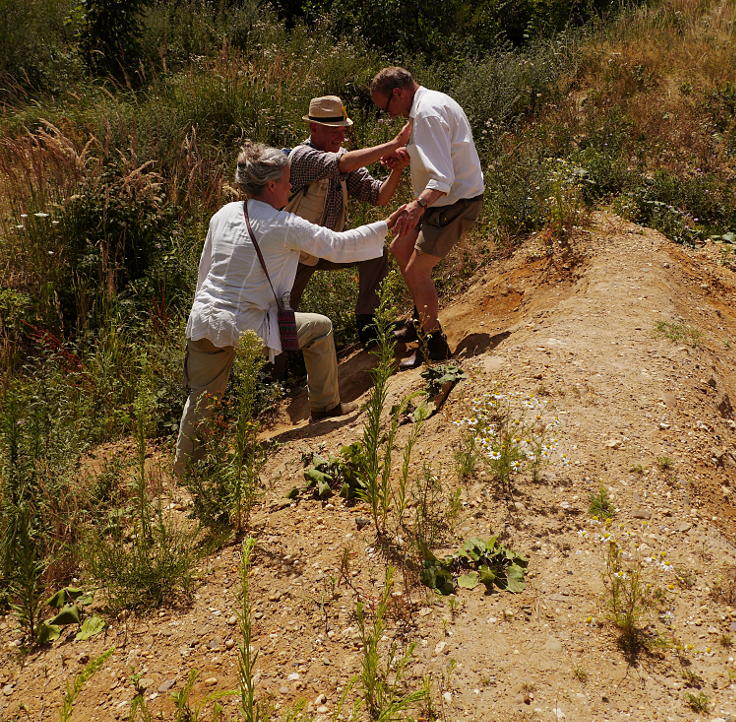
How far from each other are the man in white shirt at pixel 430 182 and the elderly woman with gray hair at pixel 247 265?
2.08 ft

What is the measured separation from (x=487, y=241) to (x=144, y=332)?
3352mm

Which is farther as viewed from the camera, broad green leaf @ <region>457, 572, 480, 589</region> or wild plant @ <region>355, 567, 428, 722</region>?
broad green leaf @ <region>457, 572, 480, 589</region>

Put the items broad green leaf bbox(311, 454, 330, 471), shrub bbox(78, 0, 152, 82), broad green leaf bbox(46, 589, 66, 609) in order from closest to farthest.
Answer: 1. broad green leaf bbox(46, 589, 66, 609)
2. broad green leaf bbox(311, 454, 330, 471)
3. shrub bbox(78, 0, 152, 82)

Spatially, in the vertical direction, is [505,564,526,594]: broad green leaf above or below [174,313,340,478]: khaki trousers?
above

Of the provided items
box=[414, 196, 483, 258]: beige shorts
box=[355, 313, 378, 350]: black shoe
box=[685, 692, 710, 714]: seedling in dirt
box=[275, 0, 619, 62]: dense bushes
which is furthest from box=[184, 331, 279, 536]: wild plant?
box=[275, 0, 619, 62]: dense bushes

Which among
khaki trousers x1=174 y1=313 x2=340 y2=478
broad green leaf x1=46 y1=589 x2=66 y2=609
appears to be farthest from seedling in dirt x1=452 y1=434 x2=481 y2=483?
broad green leaf x1=46 y1=589 x2=66 y2=609

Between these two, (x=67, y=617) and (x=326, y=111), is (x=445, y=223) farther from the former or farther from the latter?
(x=67, y=617)

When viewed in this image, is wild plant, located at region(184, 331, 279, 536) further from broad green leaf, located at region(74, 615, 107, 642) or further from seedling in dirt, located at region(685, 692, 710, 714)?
seedling in dirt, located at region(685, 692, 710, 714)

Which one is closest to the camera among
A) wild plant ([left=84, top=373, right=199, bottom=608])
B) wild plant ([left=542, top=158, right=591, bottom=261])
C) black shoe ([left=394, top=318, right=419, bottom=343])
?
wild plant ([left=84, top=373, right=199, bottom=608])

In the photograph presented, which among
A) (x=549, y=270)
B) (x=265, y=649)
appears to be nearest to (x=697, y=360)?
(x=549, y=270)

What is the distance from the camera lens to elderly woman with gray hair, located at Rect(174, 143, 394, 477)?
4387 millimetres

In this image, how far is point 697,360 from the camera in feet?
15.9

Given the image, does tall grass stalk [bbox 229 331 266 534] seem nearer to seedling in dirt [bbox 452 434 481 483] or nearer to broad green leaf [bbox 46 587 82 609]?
broad green leaf [bbox 46 587 82 609]

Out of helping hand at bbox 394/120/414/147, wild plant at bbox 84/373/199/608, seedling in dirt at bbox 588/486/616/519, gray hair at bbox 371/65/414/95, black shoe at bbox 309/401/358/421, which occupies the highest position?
gray hair at bbox 371/65/414/95
